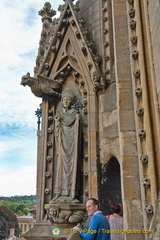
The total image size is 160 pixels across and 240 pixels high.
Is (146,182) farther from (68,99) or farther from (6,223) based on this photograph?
(6,223)

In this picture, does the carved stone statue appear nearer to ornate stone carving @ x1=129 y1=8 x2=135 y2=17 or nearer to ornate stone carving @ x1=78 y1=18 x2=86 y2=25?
ornate stone carving @ x1=78 y1=18 x2=86 y2=25

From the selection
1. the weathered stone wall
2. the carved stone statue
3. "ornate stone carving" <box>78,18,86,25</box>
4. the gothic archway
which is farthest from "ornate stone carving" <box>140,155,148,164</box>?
A: "ornate stone carving" <box>78,18,86,25</box>

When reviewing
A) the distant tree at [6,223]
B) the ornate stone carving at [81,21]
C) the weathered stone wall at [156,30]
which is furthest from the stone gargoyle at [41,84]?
the distant tree at [6,223]

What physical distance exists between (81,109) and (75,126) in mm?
546

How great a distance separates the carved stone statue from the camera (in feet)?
20.6

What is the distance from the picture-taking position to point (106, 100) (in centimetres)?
663

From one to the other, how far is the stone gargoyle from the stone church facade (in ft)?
0.09

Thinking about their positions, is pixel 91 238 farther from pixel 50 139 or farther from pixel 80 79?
pixel 80 79

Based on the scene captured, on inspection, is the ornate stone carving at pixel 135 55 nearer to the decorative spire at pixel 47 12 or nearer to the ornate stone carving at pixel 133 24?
the ornate stone carving at pixel 133 24

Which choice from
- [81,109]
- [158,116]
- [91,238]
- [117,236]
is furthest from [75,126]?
[91,238]

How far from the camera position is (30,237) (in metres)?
6.15

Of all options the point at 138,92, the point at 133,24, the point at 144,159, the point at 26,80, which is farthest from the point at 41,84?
the point at 144,159

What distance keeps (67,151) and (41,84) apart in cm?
207

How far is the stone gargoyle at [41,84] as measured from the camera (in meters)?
7.30
